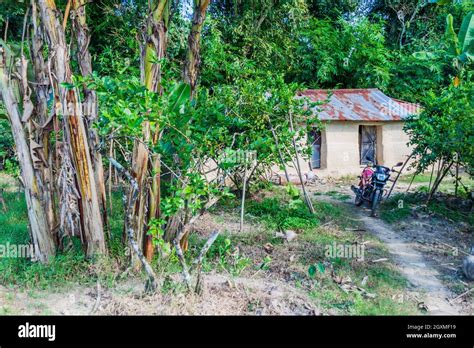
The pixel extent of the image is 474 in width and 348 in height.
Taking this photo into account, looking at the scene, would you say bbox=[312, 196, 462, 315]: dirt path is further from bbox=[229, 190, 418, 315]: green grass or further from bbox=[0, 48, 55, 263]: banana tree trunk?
Result: bbox=[0, 48, 55, 263]: banana tree trunk

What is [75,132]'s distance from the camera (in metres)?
5.52

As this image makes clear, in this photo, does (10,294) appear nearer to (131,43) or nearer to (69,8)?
(69,8)

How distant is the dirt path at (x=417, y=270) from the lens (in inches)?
212

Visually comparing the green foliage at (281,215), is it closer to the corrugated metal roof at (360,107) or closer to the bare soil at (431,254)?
the bare soil at (431,254)

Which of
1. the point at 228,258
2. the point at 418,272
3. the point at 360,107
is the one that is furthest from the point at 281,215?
the point at 360,107

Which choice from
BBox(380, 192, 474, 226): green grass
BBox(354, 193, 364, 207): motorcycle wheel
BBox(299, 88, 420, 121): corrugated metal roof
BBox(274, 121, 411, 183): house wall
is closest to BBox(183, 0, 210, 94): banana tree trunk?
BBox(380, 192, 474, 226): green grass

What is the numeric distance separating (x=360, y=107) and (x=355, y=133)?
0.98m

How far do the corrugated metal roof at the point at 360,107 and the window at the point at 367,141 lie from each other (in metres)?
0.92

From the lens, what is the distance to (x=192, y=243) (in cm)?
699

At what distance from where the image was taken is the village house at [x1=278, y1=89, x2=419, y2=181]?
14734 mm

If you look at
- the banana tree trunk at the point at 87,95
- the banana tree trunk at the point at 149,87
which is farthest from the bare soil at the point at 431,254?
the banana tree trunk at the point at 87,95

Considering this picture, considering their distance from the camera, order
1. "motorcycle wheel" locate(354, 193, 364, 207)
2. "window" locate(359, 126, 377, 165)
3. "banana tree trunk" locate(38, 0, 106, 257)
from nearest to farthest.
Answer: "banana tree trunk" locate(38, 0, 106, 257) < "motorcycle wheel" locate(354, 193, 364, 207) < "window" locate(359, 126, 377, 165)
